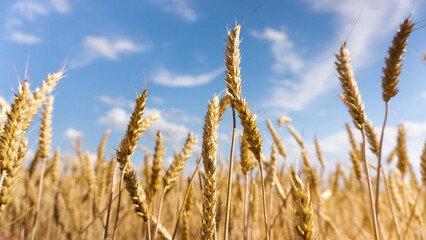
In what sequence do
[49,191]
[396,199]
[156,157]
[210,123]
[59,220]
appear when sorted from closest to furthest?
1. [210,123]
2. [156,157]
3. [396,199]
4. [59,220]
5. [49,191]

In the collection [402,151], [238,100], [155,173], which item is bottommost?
[155,173]

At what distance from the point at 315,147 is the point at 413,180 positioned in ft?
4.61

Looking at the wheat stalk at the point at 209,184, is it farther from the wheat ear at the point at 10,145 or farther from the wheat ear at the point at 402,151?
the wheat ear at the point at 402,151

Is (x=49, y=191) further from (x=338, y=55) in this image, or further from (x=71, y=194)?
(x=338, y=55)

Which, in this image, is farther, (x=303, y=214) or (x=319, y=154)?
(x=319, y=154)

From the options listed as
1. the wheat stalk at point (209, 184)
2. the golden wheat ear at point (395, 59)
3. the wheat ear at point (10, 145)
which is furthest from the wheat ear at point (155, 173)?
the golden wheat ear at point (395, 59)

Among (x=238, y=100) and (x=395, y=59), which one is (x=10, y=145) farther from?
(x=395, y=59)

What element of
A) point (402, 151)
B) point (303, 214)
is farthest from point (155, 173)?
point (402, 151)

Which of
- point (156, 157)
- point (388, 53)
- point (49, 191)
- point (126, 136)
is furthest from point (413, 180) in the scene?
point (49, 191)

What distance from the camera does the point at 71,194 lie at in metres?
3.70

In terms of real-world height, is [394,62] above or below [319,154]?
below

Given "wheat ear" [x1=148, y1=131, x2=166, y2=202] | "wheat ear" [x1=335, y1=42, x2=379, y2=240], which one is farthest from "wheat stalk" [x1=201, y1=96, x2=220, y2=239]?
"wheat ear" [x1=335, y1=42, x2=379, y2=240]

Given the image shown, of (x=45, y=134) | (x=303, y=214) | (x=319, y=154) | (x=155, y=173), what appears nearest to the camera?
(x=303, y=214)

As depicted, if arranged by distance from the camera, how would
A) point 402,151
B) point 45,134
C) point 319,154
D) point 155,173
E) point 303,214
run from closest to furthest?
1. point 303,214
2. point 155,173
3. point 45,134
4. point 402,151
5. point 319,154
